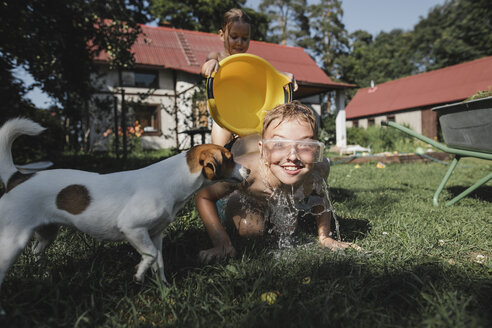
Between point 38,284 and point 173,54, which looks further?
point 173,54

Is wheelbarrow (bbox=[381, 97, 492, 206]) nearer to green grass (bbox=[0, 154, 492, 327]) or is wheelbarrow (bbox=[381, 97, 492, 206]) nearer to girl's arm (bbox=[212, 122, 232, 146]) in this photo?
green grass (bbox=[0, 154, 492, 327])

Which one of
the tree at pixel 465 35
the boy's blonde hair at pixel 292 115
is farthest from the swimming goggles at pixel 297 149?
the tree at pixel 465 35

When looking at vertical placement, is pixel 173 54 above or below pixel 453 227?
above

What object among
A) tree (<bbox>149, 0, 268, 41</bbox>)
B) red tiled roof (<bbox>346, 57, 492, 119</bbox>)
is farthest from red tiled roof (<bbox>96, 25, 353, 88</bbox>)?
red tiled roof (<bbox>346, 57, 492, 119</bbox>)

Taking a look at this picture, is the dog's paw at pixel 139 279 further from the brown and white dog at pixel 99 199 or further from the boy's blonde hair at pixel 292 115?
the boy's blonde hair at pixel 292 115

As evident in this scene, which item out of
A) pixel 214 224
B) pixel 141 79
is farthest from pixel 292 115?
pixel 141 79

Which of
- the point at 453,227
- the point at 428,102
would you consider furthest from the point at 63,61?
the point at 428,102

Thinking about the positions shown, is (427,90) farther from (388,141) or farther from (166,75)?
(166,75)

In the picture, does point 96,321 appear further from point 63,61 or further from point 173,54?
point 173,54

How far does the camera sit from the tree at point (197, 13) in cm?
A: 2398

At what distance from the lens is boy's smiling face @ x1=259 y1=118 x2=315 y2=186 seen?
1.96 metres

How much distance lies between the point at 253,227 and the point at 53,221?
136 centimetres

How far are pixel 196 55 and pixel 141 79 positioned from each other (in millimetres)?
3182

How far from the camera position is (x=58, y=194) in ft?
4.72
